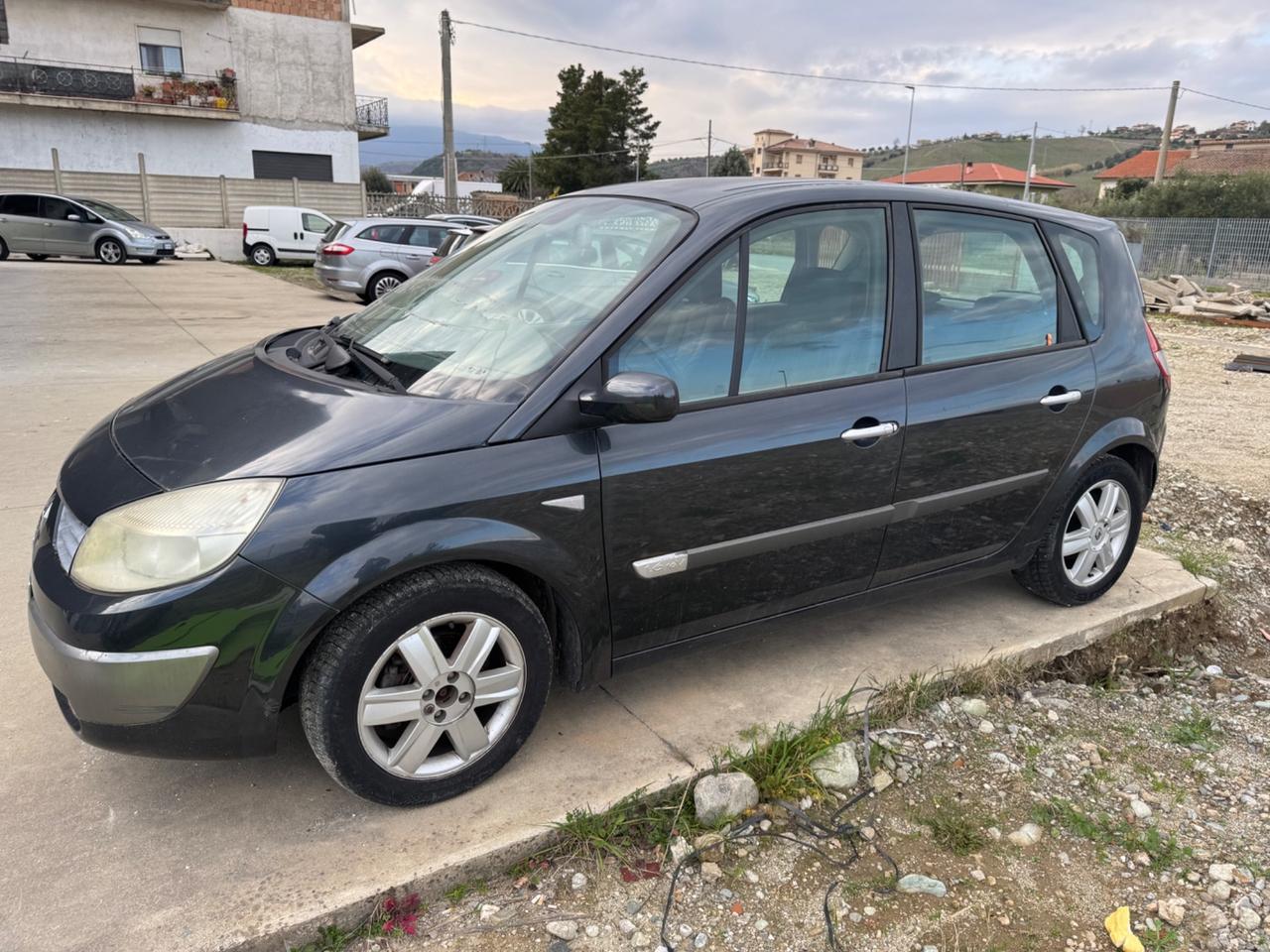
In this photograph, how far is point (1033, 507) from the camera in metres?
3.51

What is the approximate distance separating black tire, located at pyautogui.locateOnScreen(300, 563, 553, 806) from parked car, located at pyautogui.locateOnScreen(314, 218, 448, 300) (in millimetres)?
12945

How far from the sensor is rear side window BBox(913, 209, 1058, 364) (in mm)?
3186

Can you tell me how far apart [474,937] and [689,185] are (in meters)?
2.44

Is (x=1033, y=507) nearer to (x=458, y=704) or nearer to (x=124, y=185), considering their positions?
(x=458, y=704)

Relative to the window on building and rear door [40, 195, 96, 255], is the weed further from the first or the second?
the window on building

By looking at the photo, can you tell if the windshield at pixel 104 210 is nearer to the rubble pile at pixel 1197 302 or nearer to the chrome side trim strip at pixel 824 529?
the rubble pile at pixel 1197 302

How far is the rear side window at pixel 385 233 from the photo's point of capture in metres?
14.8

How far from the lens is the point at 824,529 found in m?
2.94

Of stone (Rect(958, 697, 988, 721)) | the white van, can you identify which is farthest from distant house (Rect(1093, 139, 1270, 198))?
stone (Rect(958, 697, 988, 721))

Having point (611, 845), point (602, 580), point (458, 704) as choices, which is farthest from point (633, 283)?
point (611, 845)

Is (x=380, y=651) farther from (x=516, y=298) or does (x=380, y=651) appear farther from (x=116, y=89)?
(x=116, y=89)

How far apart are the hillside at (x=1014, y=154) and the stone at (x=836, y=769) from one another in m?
127

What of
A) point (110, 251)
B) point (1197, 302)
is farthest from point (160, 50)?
point (1197, 302)

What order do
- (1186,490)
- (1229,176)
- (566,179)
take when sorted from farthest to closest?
(566,179)
(1229,176)
(1186,490)
